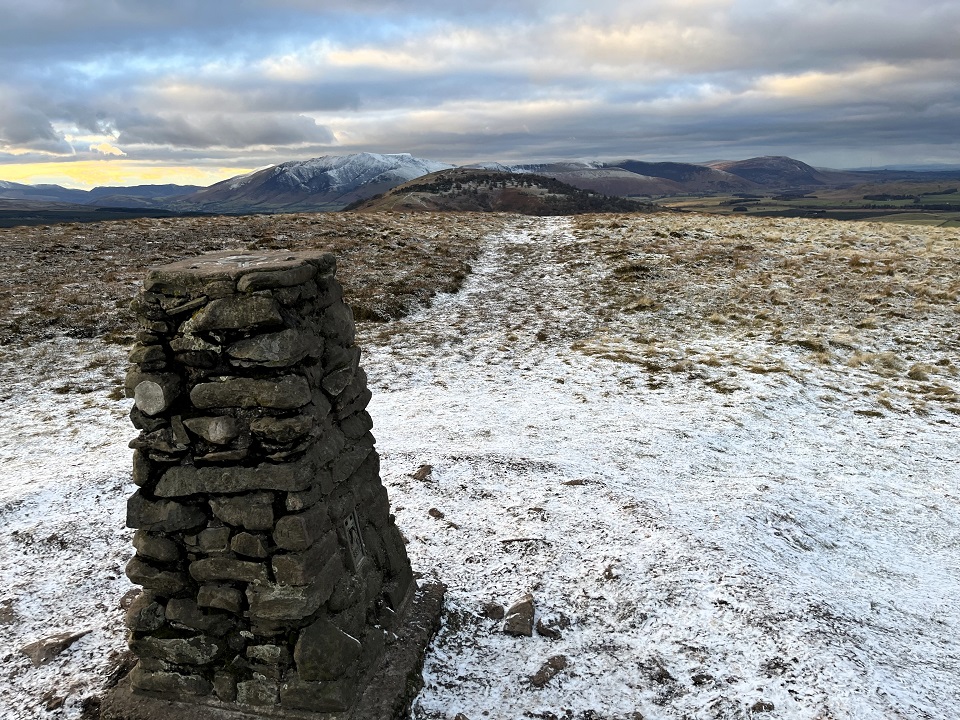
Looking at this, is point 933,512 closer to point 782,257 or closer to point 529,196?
point 782,257

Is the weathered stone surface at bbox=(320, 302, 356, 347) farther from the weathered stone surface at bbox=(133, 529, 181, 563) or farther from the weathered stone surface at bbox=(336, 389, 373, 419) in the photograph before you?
the weathered stone surface at bbox=(133, 529, 181, 563)

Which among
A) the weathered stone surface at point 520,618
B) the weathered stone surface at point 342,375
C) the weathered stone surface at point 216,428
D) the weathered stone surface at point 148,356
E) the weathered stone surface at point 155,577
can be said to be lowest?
the weathered stone surface at point 520,618

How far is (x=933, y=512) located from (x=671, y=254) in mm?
20398

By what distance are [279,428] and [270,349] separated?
0.75m

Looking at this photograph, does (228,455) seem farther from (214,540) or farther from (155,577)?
(155,577)

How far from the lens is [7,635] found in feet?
25.1

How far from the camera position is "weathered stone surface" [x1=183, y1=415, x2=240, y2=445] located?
554 centimetres

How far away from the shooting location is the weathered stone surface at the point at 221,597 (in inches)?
231

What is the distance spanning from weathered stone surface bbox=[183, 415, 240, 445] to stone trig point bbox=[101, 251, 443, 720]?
0.6 inches

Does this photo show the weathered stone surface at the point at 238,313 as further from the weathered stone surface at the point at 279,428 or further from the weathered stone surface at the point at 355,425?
the weathered stone surface at the point at 355,425

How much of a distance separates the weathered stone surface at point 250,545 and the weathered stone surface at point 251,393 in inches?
50.9

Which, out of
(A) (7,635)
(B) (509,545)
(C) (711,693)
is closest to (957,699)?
(C) (711,693)

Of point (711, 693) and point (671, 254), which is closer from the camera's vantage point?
point (711, 693)

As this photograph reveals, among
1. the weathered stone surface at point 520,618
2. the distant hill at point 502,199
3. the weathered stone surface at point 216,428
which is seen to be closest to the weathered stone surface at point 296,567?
the weathered stone surface at point 216,428
